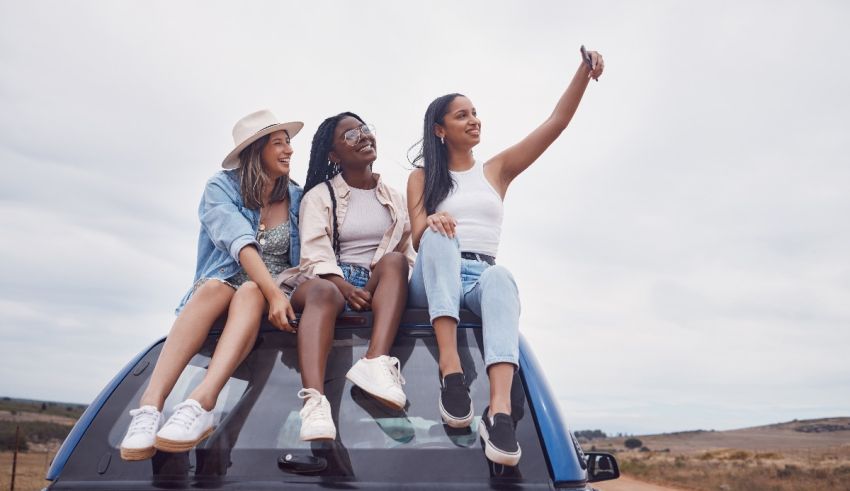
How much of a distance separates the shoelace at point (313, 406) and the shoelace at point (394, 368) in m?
0.22

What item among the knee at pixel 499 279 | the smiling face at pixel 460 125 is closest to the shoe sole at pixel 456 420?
the knee at pixel 499 279

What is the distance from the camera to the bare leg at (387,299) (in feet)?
8.83

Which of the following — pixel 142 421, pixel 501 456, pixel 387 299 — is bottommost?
pixel 501 456

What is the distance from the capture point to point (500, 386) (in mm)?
2494

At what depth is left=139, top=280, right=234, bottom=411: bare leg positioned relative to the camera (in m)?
2.69

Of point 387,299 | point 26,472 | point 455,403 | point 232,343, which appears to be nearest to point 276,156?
point 387,299

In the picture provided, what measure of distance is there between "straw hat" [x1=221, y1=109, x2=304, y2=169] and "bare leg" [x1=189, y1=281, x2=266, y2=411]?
128cm

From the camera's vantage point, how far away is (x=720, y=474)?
3008 cm

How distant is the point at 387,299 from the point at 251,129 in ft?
5.48

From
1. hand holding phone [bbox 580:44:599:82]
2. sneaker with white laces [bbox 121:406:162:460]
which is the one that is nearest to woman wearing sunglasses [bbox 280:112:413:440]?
sneaker with white laces [bbox 121:406:162:460]

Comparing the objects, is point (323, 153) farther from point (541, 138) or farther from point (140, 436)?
point (140, 436)

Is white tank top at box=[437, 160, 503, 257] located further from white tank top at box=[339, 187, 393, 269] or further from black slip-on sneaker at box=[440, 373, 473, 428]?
black slip-on sneaker at box=[440, 373, 473, 428]

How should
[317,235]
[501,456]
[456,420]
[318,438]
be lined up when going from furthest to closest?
[317,235]
[456,420]
[318,438]
[501,456]

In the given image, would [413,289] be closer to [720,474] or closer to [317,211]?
[317,211]
